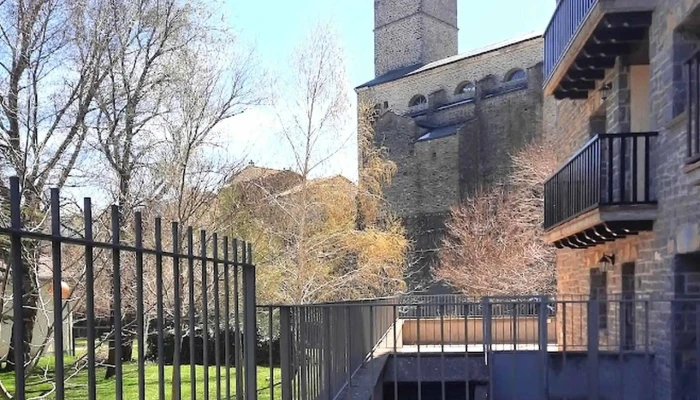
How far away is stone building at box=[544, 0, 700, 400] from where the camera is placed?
6789 mm

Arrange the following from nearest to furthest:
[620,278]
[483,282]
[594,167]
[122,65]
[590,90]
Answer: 1. [594,167]
2. [620,278]
3. [122,65]
4. [590,90]
5. [483,282]

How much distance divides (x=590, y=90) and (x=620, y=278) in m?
3.44

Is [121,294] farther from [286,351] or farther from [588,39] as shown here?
[588,39]

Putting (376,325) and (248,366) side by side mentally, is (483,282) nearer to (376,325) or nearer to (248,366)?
(376,325)

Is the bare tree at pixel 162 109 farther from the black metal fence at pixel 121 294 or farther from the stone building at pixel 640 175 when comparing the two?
the stone building at pixel 640 175

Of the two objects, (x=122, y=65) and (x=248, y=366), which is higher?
(x=122, y=65)

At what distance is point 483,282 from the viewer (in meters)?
21.2

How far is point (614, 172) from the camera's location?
8.36 meters

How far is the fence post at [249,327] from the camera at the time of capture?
3363 millimetres

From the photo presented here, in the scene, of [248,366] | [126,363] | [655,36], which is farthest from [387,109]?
[248,366]

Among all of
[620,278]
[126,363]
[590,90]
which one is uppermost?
[590,90]

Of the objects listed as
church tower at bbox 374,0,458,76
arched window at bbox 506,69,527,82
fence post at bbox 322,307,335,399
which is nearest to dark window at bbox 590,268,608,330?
fence post at bbox 322,307,335,399

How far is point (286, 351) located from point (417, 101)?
3160cm

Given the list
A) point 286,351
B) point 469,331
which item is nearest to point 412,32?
point 469,331
